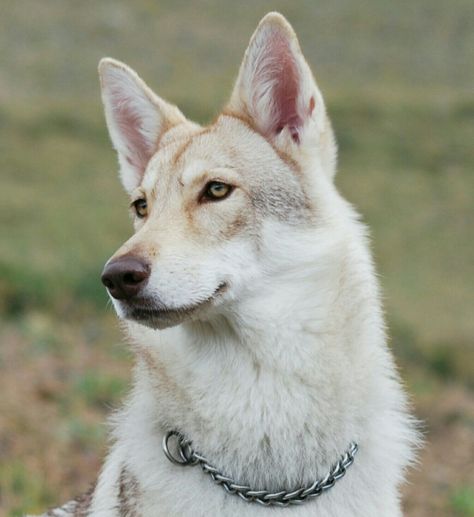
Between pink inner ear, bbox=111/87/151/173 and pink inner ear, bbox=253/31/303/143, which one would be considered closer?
pink inner ear, bbox=253/31/303/143

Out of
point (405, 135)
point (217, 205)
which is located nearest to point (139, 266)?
point (217, 205)

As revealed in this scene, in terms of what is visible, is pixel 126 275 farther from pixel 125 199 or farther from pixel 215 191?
pixel 125 199

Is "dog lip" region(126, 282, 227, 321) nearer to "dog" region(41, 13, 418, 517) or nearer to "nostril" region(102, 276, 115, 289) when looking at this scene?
"dog" region(41, 13, 418, 517)

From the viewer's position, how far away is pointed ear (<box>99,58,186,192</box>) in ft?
15.1

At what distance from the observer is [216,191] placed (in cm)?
405

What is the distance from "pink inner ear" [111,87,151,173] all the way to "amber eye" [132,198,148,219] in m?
0.45

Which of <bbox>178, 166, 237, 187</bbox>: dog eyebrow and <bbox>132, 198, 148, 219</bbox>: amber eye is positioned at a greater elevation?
<bbox>178, 166, 237, 187</bbox>: dog eyebrow

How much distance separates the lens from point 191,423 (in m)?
3.91

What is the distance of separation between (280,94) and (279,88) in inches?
1.2

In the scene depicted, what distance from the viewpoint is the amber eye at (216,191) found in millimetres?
4035

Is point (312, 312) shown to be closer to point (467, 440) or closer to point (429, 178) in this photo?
point (467, 440)

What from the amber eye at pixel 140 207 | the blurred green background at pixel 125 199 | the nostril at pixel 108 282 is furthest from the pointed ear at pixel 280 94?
the nostril at pixel 108 282

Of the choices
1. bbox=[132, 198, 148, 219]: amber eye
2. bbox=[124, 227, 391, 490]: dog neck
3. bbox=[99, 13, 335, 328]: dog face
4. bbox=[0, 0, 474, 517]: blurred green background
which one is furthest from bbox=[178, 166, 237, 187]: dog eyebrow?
bbox=[0, 0, 474, 517]: blurred green background

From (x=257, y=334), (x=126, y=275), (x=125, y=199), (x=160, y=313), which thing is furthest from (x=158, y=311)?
(x=125, y=199)
